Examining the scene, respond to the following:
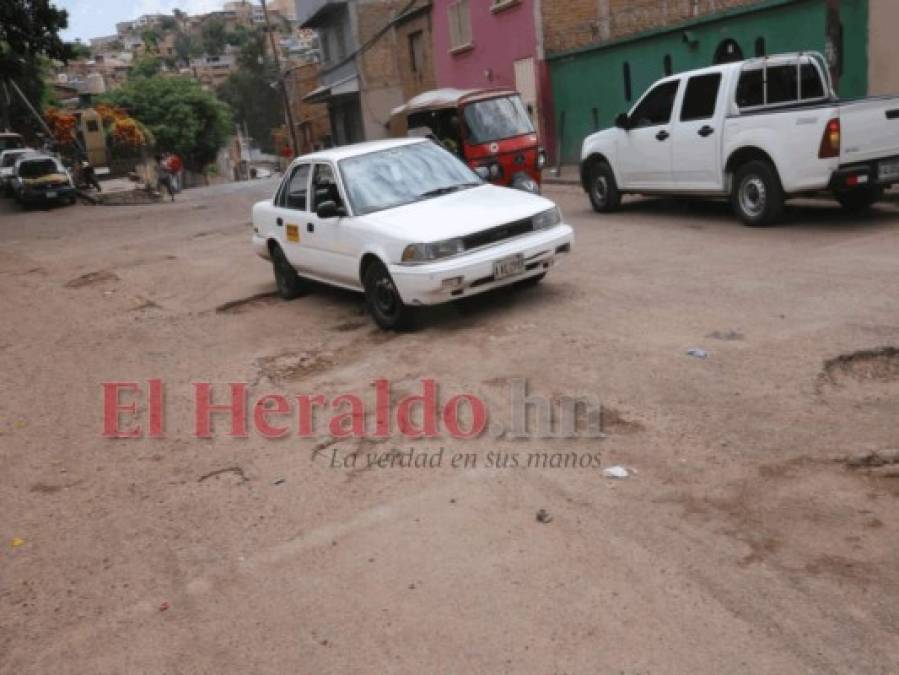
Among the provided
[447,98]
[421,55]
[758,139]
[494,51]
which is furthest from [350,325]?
[421,55]

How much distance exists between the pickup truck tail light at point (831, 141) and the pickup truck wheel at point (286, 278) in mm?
5928

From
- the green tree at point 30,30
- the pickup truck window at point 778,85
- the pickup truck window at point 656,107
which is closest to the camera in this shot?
the pickup truck window at point 778,85

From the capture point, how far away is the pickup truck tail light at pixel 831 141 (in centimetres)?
929

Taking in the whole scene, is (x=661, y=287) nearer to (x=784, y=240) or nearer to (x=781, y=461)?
(x=784, y=240)

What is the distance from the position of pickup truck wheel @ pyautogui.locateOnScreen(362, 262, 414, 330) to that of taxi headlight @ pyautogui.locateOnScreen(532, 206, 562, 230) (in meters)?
1.37

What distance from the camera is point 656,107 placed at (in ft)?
38.1

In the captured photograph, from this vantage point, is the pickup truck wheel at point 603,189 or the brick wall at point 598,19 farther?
the brick wall at point 598,19

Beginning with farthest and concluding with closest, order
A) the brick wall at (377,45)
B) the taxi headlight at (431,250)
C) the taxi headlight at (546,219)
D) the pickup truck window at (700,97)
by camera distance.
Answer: the brick wall at (377,45), the pickup truck window at (700,97), the taxi headlight at (546,219), the taxi headlight at (431,250)

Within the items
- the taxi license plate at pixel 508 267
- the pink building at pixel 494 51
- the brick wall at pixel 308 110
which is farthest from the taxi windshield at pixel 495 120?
the brick wall at pixel 308 110

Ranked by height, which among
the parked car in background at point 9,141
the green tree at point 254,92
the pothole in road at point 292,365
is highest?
the green tree at point 254,92

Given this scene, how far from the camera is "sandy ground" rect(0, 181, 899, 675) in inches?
125

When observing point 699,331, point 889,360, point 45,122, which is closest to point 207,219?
point 699,331

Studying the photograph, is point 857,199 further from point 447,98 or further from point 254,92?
point 254,92

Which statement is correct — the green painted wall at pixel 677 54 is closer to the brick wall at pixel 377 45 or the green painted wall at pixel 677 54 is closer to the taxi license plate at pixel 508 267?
the taxi license plate at pixel 508 267
